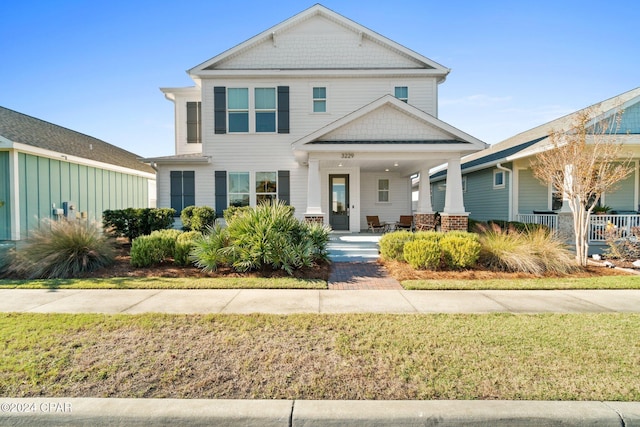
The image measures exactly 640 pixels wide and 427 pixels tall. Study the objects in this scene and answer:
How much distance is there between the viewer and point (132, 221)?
37.2 ft

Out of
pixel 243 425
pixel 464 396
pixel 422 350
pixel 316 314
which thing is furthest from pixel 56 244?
pixel 464 396

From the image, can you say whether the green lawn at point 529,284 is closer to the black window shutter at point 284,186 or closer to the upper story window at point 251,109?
the black window shutter at point 284,186

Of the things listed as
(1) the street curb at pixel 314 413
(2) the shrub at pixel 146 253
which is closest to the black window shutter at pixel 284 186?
(2) the shrub at pixel 146 253

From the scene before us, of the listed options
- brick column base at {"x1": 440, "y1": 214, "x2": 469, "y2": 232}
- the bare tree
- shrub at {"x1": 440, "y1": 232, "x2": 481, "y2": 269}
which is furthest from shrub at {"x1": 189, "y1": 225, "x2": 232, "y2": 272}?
the bare tree

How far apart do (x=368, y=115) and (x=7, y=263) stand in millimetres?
11406

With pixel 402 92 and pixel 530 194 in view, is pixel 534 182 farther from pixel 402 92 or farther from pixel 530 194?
pixel 402 92

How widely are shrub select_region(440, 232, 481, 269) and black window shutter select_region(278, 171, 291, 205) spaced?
24.3 feet

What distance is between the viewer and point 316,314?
5.18 metres

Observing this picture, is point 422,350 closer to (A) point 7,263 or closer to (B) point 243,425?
(B) point 243,425

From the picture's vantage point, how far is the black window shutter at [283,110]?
1427cm

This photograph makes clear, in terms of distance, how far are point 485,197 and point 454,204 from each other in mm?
6724

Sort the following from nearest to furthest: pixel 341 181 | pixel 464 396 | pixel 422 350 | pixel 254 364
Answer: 1. pixel 464 396
2. pixel 254 364
3. pixel 422 350
4. pixel 341 181

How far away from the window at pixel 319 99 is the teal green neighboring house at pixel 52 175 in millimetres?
9400

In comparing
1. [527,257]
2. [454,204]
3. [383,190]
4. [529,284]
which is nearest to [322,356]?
[529,284]
